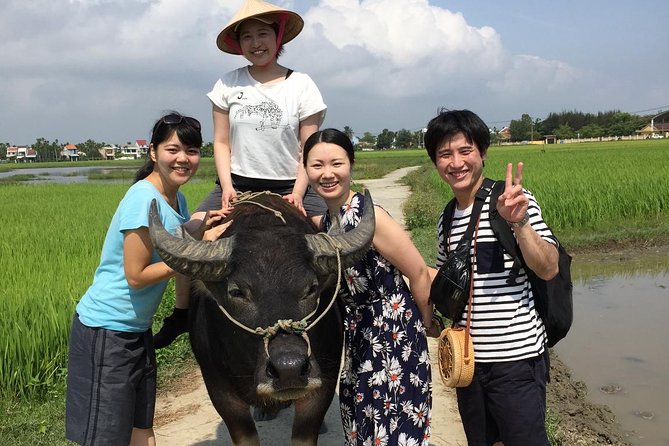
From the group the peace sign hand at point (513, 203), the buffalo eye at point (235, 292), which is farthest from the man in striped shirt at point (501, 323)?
the buffalo eye at point (235, 292)

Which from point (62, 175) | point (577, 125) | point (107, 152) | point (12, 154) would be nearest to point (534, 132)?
point (577, 125)

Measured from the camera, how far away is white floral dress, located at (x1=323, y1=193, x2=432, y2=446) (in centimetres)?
257

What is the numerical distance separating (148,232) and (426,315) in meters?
1.30

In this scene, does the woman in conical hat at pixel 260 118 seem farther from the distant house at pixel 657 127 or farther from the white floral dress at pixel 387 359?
the distant house at pixel 657 127

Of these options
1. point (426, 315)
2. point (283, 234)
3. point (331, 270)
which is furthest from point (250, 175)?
point (426, 315)

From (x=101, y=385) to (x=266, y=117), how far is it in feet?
5.71

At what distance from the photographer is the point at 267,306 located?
2.38 metres

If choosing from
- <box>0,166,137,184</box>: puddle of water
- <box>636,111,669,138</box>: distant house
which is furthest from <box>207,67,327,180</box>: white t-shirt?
<box>636,111,669,138</box>: distant house

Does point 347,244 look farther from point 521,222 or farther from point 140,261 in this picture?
point 140,261

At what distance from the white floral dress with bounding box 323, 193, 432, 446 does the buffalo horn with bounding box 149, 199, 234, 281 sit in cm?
58

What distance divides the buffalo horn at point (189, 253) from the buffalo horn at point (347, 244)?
1.25ft

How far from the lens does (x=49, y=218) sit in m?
11.7

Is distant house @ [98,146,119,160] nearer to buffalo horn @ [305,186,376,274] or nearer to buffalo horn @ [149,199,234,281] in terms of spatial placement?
buffalo horn @ [149,199,234,281]

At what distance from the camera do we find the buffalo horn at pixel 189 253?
7.89 feet
